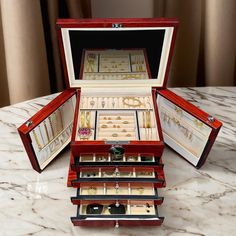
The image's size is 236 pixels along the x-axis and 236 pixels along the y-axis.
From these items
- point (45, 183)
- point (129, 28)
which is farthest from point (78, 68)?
point (45, 183)

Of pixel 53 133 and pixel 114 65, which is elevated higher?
pixel 114 65

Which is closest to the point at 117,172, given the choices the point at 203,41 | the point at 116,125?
the point at 116,125

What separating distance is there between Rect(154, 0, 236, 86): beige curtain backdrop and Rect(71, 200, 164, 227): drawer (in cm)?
67

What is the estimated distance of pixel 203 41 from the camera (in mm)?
1315

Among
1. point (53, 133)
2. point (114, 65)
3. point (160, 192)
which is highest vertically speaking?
point (114, 65)

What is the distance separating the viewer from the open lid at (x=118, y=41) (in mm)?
843

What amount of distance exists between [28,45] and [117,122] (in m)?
0.46

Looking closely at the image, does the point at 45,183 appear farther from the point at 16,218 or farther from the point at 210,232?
the point at 210,232

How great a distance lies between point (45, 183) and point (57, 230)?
0.44ft

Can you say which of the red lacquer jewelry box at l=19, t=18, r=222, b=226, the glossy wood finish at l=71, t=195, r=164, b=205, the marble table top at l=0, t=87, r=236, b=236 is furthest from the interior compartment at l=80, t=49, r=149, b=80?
the glossy wood finish at l=71, t=195, r=164, b=205

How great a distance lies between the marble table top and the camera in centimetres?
74

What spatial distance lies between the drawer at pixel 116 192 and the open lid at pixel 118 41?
0.25 m

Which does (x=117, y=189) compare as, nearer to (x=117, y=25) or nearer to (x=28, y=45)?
(x=117, y=25)

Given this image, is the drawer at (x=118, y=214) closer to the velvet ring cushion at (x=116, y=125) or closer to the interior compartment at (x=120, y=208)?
the interior compartment at (x=120, y=208)
